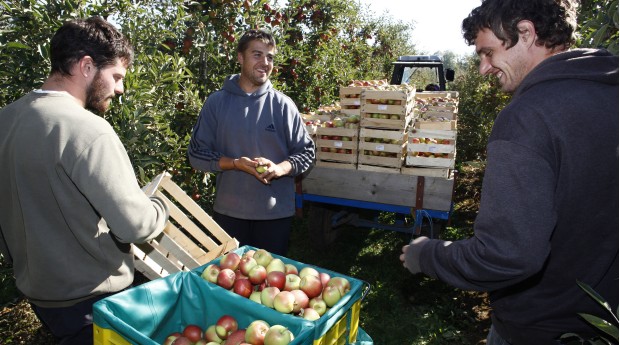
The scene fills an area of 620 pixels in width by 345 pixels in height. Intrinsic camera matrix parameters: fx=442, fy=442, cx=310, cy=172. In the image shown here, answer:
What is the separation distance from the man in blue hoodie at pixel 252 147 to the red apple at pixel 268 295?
111 centimetres

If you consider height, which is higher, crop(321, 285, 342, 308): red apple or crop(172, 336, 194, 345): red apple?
crop(321, 285, 342, 308): red apple

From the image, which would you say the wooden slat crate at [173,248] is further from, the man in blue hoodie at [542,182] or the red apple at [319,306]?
the man in blue hoodie at [542,182]

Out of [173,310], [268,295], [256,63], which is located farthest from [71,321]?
[256,63]

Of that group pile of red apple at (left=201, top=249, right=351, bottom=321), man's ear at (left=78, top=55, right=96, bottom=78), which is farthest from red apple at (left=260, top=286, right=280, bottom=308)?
man's ear at (left=78, top=55, right=96, bottom=78)

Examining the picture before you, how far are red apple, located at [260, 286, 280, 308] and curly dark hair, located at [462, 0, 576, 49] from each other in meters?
1.22

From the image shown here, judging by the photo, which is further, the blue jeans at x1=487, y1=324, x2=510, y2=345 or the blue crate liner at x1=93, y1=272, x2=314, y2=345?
the blue jeans at x1=487, y1=324, x2=510, y2=345

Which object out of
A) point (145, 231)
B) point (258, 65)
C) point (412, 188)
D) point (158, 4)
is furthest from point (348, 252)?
point (145, 231)

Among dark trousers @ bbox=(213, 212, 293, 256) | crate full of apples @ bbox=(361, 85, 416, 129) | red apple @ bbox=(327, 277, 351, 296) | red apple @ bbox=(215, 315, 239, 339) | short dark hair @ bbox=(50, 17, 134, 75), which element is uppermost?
short dark hair @ bbox=(50, 17, 134, 75)

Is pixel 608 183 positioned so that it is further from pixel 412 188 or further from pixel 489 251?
pixel 412 188

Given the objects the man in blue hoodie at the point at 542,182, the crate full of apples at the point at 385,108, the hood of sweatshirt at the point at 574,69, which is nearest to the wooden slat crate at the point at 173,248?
the man in blue hoodie at the point at 542,182

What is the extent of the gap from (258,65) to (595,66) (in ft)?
6.59

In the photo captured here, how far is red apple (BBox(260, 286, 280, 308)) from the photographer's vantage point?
173 cm

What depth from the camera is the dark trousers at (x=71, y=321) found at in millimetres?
1691

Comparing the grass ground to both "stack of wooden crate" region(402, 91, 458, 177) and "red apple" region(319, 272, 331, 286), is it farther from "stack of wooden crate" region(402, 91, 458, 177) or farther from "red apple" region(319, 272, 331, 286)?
"red apple" region(319, 272, 331, 286)
